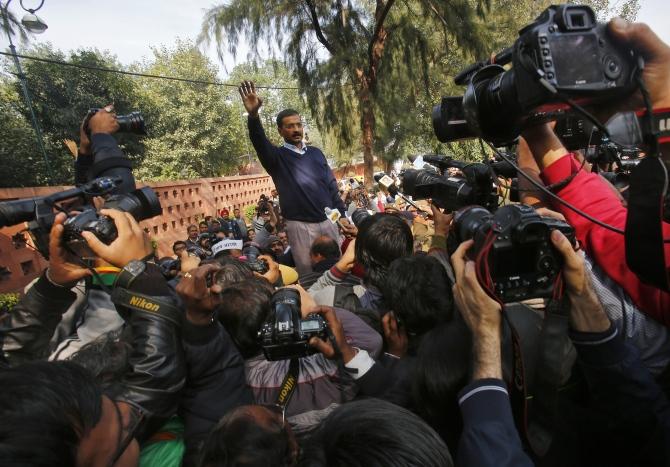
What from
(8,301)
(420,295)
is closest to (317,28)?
(8,301)

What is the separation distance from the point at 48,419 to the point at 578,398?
4.19 feet

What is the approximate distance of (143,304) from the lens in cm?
119

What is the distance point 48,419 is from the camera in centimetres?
69

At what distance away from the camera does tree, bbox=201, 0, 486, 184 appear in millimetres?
9188

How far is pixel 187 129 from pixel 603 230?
1955 cm

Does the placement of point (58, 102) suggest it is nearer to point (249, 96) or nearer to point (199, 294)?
point (249, 96)

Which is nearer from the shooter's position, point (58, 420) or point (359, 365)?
point (58, 420)

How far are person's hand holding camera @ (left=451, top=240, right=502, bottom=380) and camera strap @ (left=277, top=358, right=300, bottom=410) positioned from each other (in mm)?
549

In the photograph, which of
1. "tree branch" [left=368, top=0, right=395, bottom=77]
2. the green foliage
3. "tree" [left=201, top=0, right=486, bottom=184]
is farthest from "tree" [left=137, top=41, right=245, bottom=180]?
the green foliage

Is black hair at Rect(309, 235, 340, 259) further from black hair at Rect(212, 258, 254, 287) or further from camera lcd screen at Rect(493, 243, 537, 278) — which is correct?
camera lcd screen at Rect(493, 243, 537, 278)

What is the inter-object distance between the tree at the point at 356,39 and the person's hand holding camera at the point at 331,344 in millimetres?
9087

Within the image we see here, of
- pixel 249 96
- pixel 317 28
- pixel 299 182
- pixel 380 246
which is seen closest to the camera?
pixel 380 246

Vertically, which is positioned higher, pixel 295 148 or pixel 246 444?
pixel 295 148

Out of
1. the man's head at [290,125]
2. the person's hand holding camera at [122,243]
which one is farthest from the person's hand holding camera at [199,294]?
the man's head at [290,125]
